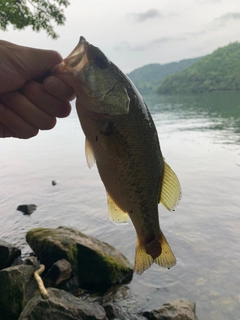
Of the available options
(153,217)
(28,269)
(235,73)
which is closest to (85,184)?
(28,269)

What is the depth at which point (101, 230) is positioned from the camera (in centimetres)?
1349

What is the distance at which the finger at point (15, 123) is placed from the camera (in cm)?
303

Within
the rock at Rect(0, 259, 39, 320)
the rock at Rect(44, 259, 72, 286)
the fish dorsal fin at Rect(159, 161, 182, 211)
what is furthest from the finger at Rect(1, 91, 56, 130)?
the rock at Rect(44, 259, 72, 286)

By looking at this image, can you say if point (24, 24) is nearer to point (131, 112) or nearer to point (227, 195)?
point (227, 195)

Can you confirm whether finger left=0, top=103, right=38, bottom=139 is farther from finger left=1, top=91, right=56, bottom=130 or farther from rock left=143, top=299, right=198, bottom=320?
rock left=143, top=299, right=198, bottom=320

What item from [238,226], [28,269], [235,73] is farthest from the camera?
[235,73]

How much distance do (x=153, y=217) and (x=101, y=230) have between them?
Result: 10.4 meters

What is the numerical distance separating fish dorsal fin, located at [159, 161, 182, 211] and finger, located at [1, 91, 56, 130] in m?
1.20

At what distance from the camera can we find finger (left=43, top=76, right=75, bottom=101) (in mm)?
2766

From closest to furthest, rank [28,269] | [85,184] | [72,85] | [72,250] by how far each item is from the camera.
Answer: [72,85], [28,269], [72,250], [85,184]

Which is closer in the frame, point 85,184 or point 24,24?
point 24,24

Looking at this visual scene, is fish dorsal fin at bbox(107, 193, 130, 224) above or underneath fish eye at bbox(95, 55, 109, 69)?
underneath

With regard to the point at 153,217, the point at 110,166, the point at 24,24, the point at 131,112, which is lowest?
the point at 153,217

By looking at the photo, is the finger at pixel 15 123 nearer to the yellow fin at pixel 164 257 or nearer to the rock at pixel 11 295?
the yellow fin at pixel 164 257
